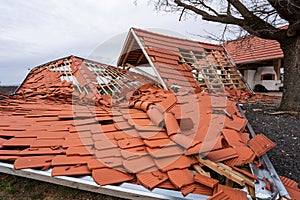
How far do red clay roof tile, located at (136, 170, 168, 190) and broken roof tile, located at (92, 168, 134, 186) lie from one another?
0.28 ft

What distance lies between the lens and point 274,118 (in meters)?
4.25

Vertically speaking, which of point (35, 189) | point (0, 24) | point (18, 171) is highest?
point (0, 24)

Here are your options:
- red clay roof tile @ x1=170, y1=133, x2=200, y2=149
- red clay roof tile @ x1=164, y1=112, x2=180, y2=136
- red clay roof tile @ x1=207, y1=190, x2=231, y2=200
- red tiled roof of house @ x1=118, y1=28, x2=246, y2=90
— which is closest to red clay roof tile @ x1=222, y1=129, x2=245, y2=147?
red clay roof tile @ x1=170, y1=133, x2=200, y2=149

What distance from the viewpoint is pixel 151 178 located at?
1.57 metres

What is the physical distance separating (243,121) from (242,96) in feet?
14.2

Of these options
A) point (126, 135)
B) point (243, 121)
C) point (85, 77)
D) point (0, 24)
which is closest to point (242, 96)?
point (243, 121)

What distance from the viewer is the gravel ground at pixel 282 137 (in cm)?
253

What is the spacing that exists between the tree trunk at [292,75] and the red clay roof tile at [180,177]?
173 inches

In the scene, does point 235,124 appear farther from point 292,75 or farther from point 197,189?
point 292,75

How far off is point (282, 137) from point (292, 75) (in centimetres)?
238

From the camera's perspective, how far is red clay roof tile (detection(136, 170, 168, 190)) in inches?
58.9

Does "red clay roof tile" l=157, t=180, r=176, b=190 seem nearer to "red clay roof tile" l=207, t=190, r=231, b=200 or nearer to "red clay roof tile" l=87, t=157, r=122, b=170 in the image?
"red clay roof tile" l=207, t=190, r=231, b=200

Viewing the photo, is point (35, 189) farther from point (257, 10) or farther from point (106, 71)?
point (257, 10)

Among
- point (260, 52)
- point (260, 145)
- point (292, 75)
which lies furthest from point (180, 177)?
point (260, 52)
